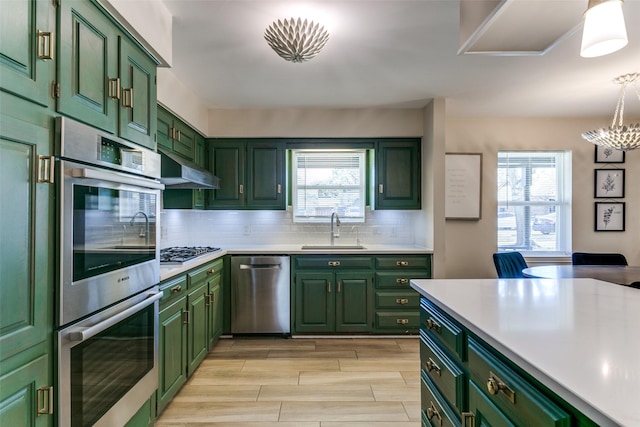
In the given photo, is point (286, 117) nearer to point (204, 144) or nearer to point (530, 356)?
point (204, 144)

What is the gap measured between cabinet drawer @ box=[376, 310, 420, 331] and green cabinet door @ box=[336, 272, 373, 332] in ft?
0.31

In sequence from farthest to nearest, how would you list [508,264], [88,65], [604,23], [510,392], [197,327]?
[508,264], [197,327], [88,65], [604,23], [510,392]

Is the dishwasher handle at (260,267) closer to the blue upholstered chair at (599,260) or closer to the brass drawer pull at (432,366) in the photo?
the brass drawer pull at (432,366)

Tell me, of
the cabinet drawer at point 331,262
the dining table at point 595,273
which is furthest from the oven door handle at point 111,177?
the dining table at point 595,273

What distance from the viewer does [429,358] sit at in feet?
5.41

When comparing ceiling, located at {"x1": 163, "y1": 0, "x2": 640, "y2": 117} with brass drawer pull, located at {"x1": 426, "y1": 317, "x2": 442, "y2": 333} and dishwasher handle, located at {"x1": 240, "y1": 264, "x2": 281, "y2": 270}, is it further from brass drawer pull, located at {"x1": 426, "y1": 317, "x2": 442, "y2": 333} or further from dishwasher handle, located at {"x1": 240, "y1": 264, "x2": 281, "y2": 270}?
dishwasher handle, located at {"x1": 240, "y1": 264, "x2": 281, "y2": 270}

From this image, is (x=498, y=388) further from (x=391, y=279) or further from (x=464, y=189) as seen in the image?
(x=464, y=189)

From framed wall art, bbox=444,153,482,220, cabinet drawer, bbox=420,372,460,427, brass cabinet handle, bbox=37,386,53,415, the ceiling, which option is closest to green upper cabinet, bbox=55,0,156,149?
the ceiling

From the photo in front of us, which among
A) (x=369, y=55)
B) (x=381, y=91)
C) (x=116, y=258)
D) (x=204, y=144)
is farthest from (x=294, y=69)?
(x=116, y=258)

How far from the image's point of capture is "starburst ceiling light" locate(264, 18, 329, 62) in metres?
2.06

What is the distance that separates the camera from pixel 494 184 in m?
4.39

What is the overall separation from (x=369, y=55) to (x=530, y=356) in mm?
2384

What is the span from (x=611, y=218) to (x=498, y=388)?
15.0 ft

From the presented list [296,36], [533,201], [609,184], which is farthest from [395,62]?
[609,184]
